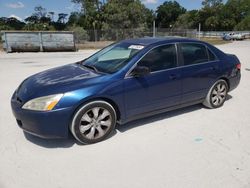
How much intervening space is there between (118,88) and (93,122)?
2.07ft

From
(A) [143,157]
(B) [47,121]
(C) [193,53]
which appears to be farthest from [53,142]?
(C) [193,53]

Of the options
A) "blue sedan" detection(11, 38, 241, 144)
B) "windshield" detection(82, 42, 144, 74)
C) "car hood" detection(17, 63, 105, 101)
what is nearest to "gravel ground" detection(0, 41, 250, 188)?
"blue sedan" detection(11, 38, 241, 144)

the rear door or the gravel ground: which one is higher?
the rear door

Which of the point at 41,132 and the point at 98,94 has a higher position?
the point at 98,94

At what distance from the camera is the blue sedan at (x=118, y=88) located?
10.7 ft

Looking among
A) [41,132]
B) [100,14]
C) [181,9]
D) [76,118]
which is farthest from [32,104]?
[181,9]

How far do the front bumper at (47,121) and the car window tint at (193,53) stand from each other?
2.35 metres

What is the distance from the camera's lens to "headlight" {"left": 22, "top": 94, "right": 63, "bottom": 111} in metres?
3.20

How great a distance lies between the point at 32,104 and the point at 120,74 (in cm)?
133

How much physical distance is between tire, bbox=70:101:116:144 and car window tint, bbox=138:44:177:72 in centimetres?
94

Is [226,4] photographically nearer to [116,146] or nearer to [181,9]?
[181,9]

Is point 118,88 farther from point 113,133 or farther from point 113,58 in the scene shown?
point 113,58

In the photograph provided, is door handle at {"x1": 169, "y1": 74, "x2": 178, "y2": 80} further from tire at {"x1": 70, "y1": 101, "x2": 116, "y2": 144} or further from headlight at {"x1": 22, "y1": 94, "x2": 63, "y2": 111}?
headlight at {"x1": 22, "y1": 94, "x2": 63, "y2": 111}

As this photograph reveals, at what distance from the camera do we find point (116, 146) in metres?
3.52
